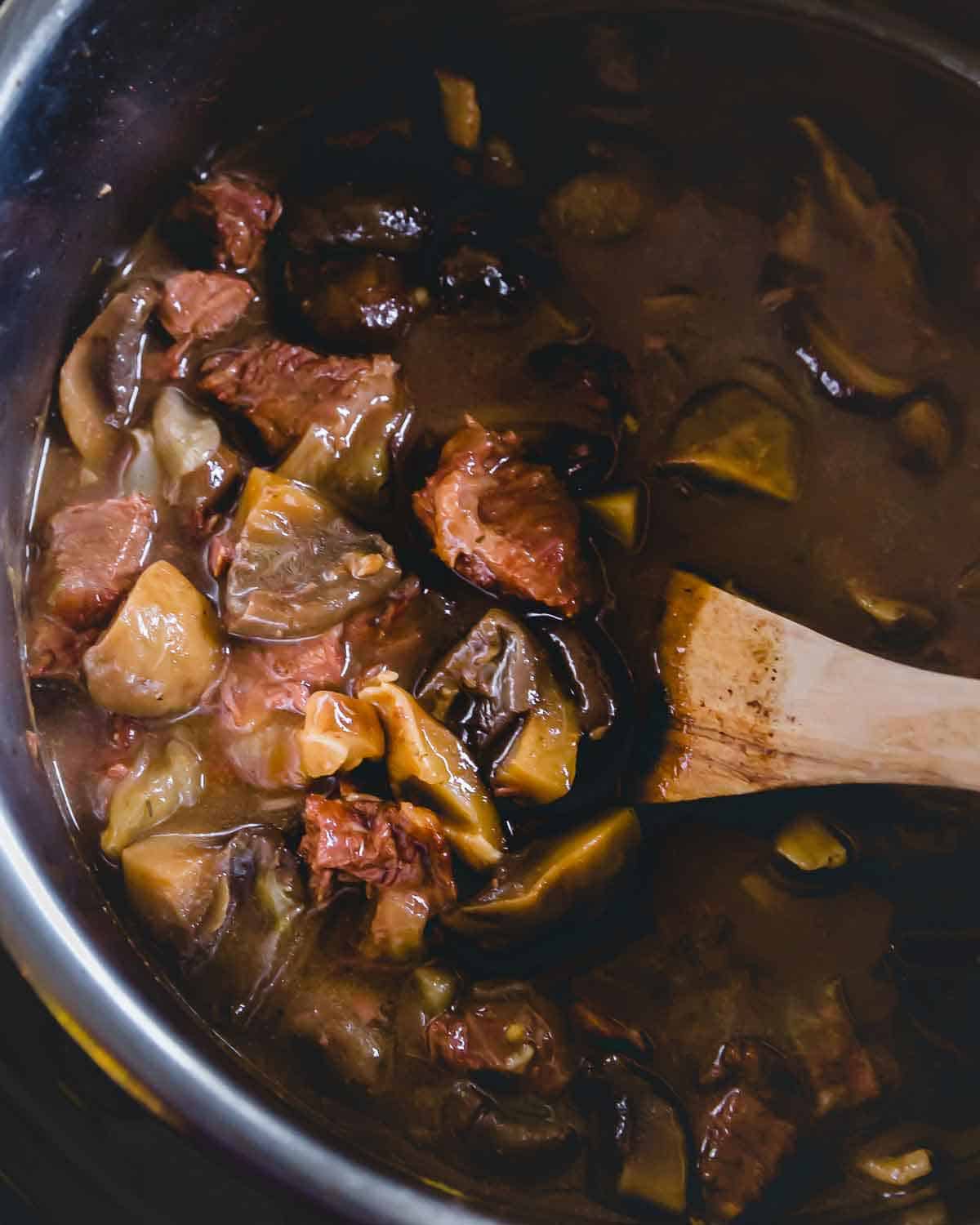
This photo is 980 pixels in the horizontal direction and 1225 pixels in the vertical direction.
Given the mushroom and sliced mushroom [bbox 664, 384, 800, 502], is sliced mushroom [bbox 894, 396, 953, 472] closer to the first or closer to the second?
sliced mushroom [bbox 664, 384, 800, 502]

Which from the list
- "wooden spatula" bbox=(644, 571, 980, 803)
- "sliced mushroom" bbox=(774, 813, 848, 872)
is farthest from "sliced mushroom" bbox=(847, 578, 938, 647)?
"sliced mushroom" bbox=(774, 813, 848, 872)

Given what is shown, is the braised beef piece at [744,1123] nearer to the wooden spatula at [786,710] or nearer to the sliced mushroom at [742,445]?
the wooden spatula at [786,710]

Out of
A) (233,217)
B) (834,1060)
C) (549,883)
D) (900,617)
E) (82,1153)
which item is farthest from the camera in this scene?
(233,217)

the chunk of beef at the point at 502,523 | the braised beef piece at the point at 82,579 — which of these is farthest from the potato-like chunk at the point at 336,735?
the braised beef piece at the point at 82,579

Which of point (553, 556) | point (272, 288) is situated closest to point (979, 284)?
point (553, 556)

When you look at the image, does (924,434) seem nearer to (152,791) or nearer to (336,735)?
(336,735)

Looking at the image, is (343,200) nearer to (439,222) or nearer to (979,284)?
(439,222)

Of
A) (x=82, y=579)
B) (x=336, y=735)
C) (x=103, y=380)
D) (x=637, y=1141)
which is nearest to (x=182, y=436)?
(x=103, y=380)
